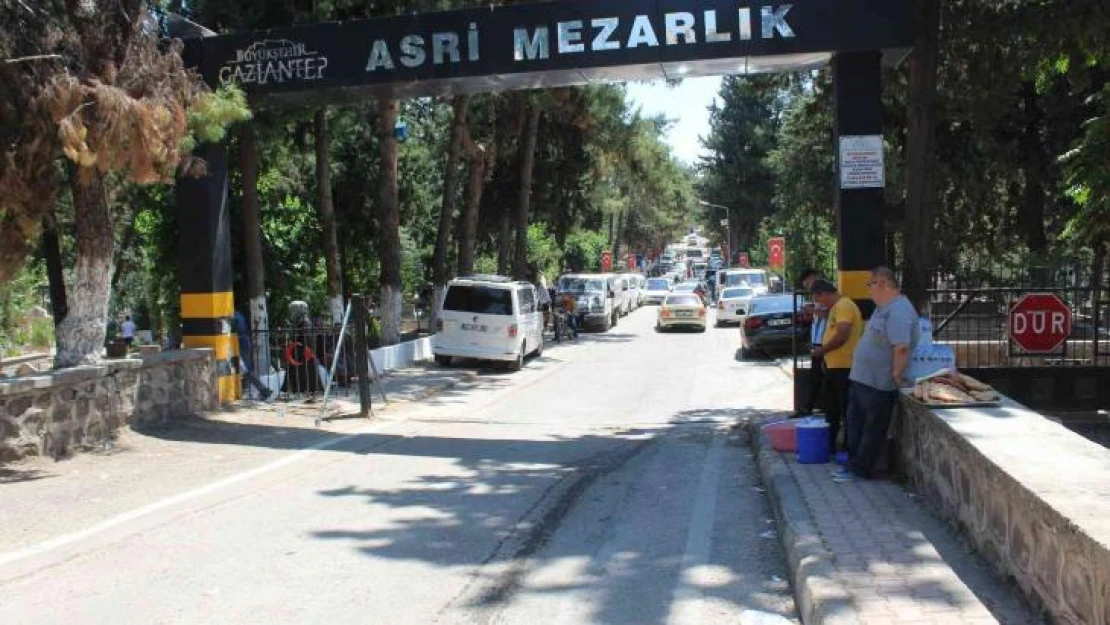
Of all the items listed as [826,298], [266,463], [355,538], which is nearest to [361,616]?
[355,538]

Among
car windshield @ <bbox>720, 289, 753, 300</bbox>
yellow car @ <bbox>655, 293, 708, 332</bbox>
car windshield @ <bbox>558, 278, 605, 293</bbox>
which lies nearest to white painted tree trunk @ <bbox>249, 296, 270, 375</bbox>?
yellow car @ <bbox>655, 293, 708, 332</bbox>

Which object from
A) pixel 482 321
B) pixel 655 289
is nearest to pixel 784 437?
pixel 482 321

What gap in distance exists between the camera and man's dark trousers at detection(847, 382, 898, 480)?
299 inches

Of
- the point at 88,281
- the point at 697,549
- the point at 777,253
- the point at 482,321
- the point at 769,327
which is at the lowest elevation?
the point at 697,549

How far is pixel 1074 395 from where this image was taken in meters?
12.2

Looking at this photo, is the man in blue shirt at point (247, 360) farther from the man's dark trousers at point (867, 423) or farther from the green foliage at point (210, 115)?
the man's dark trousers at point (867, 423)

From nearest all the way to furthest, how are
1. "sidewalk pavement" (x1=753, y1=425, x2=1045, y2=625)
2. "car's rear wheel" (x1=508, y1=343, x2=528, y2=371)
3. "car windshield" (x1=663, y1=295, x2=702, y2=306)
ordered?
1. "sidewalk pavement" (x1=753, y1=425, x2=1045, y2=625)
2. "car's rear wheel" (x1=508, y1=343, x2=528, y2=371)
3. "car windshield" (x1=663, y1=295, x2=702, y2=306)

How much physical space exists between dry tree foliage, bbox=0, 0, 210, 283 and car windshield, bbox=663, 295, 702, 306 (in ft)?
83.4

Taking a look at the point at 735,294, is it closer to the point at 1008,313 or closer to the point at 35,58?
the point at 1008,313

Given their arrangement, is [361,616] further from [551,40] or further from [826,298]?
[551,40]

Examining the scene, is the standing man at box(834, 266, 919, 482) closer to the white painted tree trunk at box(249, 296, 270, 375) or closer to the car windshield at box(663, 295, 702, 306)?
the white painted tree trunk at box(249, 296, 270, 375)

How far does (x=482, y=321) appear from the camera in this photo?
2089 cm

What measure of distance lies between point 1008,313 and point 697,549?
7431 millimetres

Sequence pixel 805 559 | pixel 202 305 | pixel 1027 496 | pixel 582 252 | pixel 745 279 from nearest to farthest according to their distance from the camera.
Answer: pixel 1027 496, pixel 805 559, pixel 202 305, pixel 745 279, pixel 582 252
